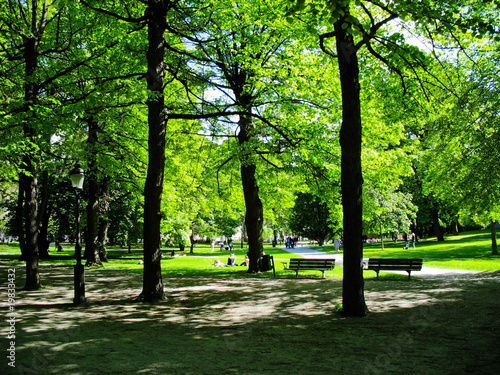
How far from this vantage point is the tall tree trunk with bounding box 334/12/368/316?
319 inches


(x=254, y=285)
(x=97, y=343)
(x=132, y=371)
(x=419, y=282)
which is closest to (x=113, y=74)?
(x=254, y=285)

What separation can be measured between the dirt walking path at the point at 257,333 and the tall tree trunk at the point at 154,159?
0.73 m

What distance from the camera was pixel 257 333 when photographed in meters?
6.86

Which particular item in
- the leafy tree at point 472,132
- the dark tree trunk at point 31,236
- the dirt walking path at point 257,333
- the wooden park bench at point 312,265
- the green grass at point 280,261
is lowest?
the green grass at point 280,261

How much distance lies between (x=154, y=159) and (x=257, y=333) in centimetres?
540

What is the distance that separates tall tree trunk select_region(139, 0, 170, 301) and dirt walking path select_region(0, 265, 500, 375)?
0.73 meters

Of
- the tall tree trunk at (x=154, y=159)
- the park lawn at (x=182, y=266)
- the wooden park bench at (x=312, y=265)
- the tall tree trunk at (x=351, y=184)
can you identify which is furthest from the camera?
the park lawn at (x=182, y=266)

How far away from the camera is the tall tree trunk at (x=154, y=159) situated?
10.0 metres

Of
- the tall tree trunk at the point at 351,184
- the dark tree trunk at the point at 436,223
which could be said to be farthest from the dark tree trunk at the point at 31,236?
the dark tree trunk at the point at 436,223

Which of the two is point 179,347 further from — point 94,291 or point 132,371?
point 94,291

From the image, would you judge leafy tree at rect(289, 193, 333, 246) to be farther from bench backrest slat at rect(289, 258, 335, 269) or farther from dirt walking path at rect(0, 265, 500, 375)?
dirt walking path at rect(0, 265, 500, 375)

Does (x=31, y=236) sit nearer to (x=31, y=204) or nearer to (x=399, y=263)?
(x=31, y=204)

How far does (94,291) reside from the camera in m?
12.0

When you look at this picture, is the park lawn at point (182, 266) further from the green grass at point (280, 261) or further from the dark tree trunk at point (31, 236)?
the dark tree trunk at point (31, 236)
